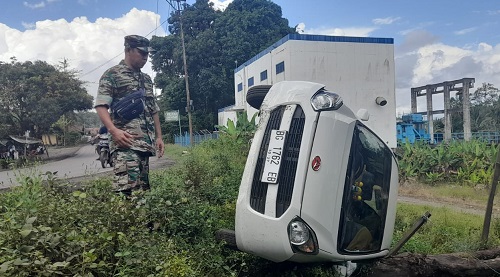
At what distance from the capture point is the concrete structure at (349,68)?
53.9 ft

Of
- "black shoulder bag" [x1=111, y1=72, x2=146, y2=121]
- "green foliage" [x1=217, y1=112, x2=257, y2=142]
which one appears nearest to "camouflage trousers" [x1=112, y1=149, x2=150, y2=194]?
"black shoulder bag" [x1=111, y1=72, x2=146, y2=121]

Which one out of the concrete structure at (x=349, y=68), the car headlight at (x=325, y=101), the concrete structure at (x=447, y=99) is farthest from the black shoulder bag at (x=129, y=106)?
the concrete structure at (x=447, y=99)

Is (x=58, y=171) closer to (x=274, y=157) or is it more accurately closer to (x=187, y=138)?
(x=274, y=157)

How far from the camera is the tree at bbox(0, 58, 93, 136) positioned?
62.4 ft

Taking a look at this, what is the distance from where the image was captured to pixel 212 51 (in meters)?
30.9

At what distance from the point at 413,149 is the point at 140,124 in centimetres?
1162

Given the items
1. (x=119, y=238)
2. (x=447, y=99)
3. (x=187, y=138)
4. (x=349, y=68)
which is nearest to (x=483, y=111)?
(x=447, y=99)

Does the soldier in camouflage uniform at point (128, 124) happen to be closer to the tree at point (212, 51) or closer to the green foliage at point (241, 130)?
the green foliage at point (241, 130)

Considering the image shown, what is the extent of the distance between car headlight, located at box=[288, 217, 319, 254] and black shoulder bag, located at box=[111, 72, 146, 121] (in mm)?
2032

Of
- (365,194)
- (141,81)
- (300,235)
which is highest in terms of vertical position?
(141,81)

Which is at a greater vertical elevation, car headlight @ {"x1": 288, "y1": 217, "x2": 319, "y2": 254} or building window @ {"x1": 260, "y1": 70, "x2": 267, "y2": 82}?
building window @ {"x1": 260, "y1": 70, "x2": 267, "y2": 82}

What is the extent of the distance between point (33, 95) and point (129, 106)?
64.9 ft

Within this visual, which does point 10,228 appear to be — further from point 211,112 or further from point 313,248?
point 211,112

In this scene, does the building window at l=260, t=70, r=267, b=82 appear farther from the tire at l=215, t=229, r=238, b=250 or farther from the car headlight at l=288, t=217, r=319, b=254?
the car headlight at l=288, t=217, r=319, b=254
